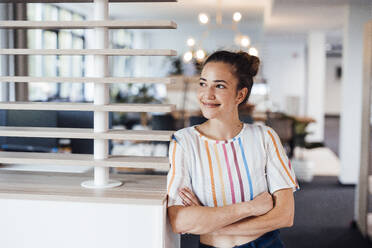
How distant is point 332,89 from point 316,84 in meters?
9.66

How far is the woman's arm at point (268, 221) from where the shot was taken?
4.93 ft

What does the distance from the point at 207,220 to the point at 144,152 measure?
5.75 meters

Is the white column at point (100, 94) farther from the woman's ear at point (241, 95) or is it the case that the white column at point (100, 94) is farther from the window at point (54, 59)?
the window at point (54, 59)

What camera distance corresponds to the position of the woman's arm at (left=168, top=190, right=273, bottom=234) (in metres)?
1.45

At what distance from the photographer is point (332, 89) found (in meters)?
19.3

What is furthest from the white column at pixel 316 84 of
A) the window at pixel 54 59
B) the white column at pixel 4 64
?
the white column at pixel 4 64

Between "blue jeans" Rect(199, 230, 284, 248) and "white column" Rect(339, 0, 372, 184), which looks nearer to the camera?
"blue jeans" Rect(199, 230, 284, 248)

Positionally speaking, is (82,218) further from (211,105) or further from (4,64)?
(4,64)

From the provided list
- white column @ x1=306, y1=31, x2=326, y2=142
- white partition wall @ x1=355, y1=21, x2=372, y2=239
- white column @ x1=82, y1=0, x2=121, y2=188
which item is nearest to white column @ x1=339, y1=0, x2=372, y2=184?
white partition wall @ x1=355, y1=21, x2=372, y2=239

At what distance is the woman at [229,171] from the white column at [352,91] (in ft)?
15.4

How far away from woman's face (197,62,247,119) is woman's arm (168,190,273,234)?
320 mm

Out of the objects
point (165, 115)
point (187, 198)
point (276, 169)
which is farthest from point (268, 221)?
point (165, 115)

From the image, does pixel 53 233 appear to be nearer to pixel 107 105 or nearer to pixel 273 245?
pixel 107 105

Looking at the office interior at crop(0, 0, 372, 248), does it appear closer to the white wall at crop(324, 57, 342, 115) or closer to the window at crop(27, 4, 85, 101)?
the window at crop(27, 4, 85, 101)
